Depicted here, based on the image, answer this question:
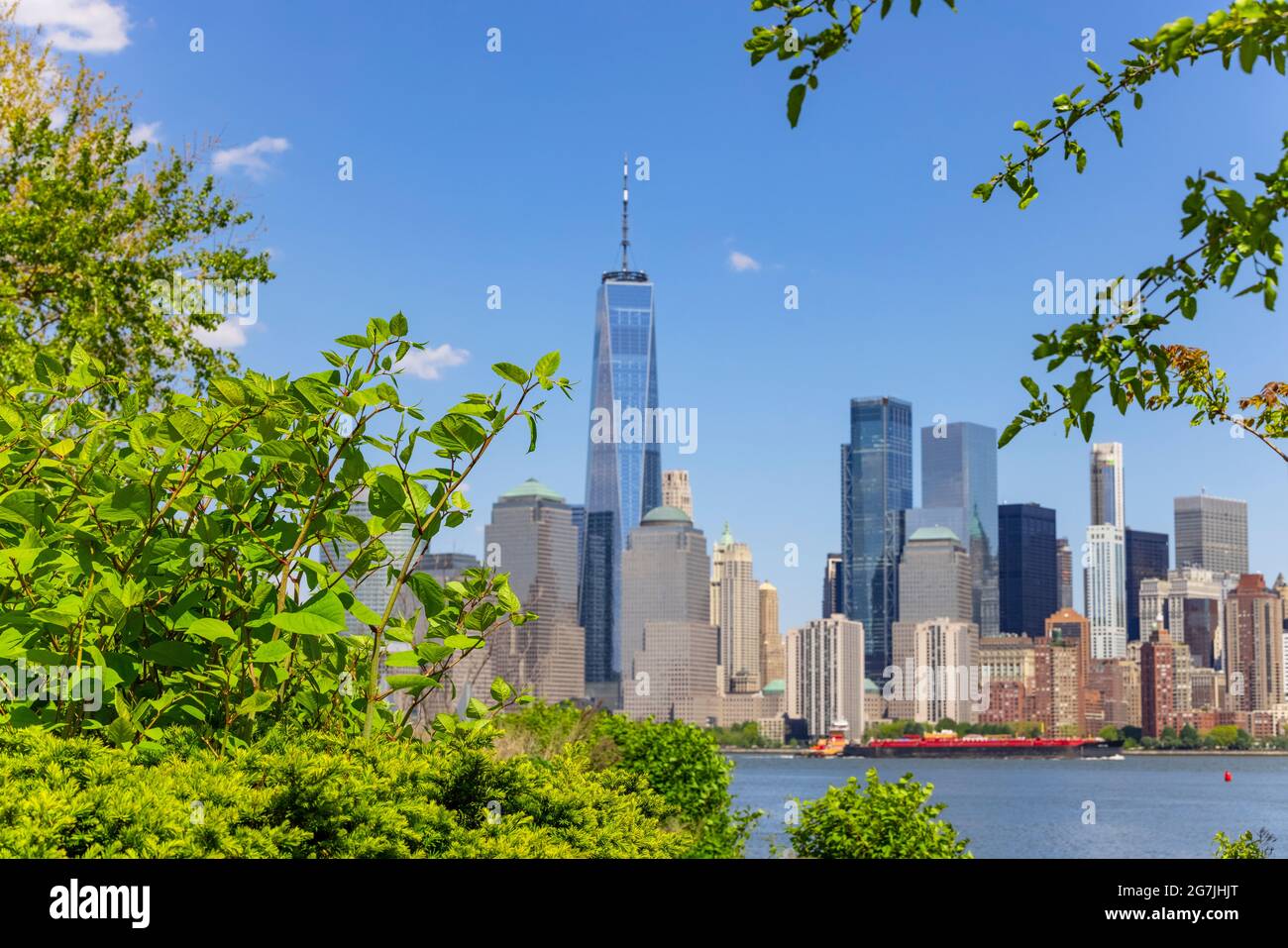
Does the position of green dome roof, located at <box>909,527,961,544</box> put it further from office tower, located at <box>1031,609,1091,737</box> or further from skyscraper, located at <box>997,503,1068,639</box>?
office tower, located at <box>1031,609,1091,737</box>

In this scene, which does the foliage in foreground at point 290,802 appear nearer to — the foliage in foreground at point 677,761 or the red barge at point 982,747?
the foliage in foreground at point 677,761

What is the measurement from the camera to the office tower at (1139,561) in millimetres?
169800

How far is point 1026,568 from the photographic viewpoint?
180250mm

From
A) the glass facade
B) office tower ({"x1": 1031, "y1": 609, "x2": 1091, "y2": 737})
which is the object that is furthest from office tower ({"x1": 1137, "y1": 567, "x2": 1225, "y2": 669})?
the glass facade

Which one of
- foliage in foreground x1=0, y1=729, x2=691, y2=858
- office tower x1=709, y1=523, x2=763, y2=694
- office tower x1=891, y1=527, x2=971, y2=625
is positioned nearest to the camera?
foliage in foreground x1=0, y1=729, x2=691, y2=858

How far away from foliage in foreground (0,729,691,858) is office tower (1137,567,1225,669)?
6062 inches

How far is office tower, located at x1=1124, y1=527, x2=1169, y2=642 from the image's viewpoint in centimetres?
16980

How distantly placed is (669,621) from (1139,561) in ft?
214

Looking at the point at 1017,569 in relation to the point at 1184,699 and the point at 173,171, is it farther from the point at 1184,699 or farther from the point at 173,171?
the point at 173,171

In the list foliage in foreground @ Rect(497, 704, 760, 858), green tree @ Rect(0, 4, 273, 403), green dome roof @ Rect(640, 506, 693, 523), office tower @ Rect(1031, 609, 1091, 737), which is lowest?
office tower @ Rect(1031, 609, 1091, 737)

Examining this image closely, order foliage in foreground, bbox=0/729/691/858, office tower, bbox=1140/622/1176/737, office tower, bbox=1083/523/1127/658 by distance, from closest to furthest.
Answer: foliage in foreground, bbox=0/729/691/858 < office tower, bbox=1140/622/1176/737 < office tower, bbox=1083/523/1127/658

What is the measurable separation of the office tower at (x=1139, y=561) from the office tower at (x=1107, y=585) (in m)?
0.94

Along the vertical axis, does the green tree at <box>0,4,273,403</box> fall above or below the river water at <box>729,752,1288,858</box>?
above
